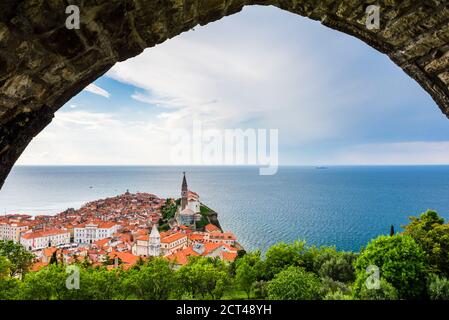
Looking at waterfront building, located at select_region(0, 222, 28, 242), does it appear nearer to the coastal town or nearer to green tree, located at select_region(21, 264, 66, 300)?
the coastal town

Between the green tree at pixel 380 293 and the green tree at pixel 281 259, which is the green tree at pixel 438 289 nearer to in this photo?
the green tree at pixel 380 293

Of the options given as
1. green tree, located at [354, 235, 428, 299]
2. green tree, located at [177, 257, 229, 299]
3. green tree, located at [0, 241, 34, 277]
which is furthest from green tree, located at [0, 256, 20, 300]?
green tree, located at [354, 235, 428, 299]

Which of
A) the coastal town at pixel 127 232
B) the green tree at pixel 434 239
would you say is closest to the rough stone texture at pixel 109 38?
the green tree at pixel 434 239

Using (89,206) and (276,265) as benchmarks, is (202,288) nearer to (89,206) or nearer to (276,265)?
Result: (276,265)

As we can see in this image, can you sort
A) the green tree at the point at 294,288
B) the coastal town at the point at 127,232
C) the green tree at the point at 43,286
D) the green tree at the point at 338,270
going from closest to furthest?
the green tree at the point at 294,288
the green tree at the point at 43,286
the green tree at the point at 338,270
the coastal town at the point at 127,232

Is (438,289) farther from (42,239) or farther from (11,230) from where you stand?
(11,230)
